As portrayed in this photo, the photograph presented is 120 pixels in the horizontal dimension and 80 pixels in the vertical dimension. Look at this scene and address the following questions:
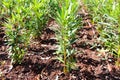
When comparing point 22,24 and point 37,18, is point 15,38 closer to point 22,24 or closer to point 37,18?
point 22,24

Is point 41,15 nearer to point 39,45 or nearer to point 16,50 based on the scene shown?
point 39,45

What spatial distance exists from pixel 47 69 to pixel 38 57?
39 centimetres

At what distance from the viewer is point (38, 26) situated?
15.0 feet

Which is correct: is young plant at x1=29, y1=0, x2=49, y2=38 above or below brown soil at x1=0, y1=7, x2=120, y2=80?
above

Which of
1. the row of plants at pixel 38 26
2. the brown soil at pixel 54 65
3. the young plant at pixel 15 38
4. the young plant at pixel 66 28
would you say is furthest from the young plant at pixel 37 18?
the young plant at pixel 66 28

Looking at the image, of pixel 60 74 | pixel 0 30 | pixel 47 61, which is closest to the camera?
pixel 60 74

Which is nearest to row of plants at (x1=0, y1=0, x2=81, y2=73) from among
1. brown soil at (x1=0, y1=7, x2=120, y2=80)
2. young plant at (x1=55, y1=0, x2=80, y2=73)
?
young plant at (x1=55, y1=0, x2=80, y2=73)

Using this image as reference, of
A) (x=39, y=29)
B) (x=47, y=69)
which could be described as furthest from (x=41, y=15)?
(x=47, y=69)

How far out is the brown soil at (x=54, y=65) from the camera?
3844mm

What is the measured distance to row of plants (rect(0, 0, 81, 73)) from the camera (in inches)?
138

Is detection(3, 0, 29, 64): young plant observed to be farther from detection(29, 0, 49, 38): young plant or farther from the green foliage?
detection(29, 0, 49, 38): young plant

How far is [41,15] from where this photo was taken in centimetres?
448

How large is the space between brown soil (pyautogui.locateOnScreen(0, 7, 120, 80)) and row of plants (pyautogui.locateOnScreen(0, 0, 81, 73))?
0.14 m

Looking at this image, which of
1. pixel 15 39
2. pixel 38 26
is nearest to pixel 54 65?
pixel 15 39
